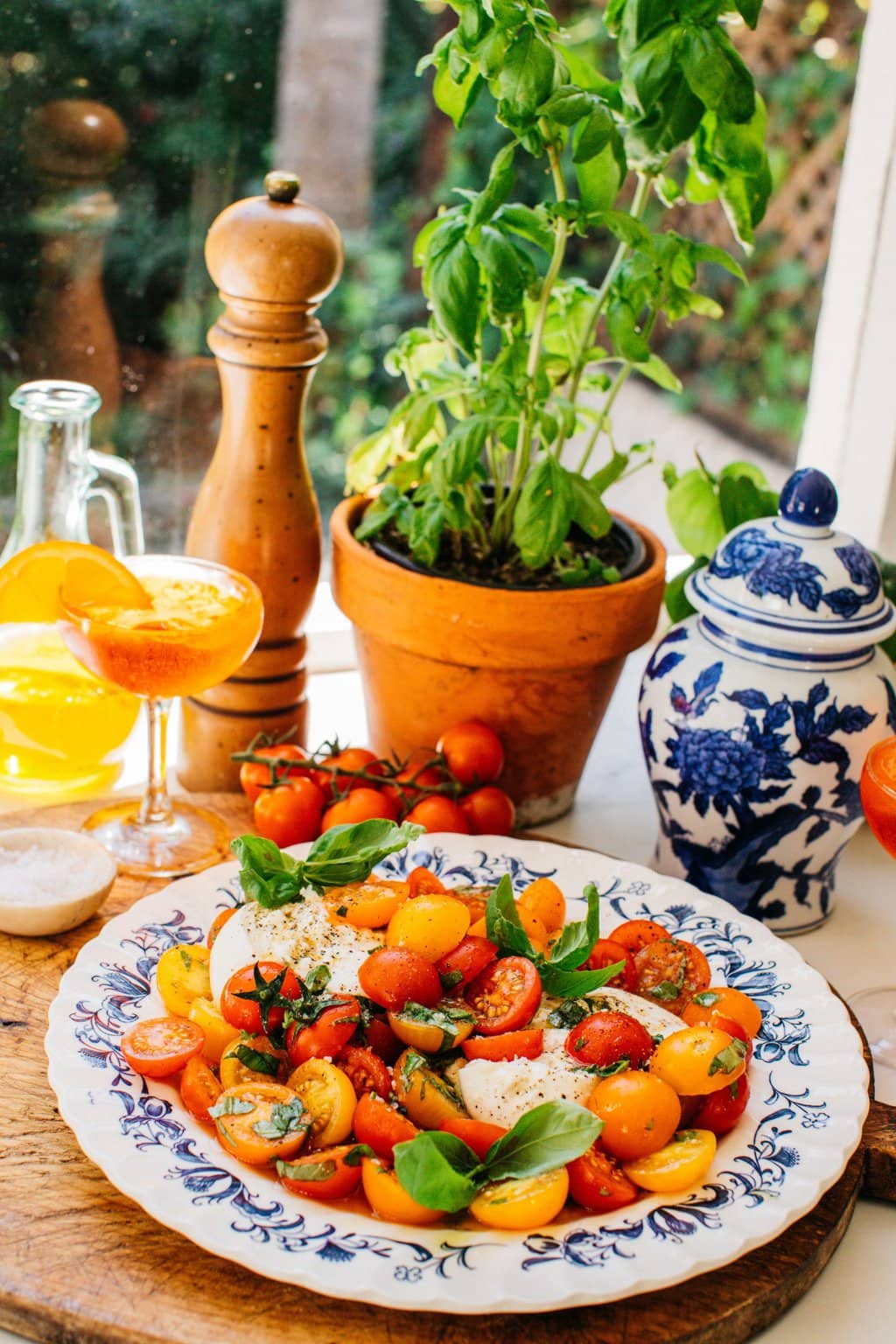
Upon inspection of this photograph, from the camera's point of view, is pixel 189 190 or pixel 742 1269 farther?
pixel 189 190

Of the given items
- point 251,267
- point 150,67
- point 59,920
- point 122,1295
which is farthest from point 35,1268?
point 150,67

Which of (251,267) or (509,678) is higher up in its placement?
(251,267)

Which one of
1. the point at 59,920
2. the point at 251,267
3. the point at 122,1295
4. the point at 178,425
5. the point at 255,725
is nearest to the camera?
the point at 122,1295

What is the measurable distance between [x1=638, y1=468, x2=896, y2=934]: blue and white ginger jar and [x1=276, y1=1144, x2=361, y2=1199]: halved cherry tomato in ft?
1.75

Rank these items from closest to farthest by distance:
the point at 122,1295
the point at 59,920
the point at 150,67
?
the point at 122,1295, the point at 59,920, the point at 150,67

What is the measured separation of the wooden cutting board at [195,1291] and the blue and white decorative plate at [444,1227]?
0.04 metres

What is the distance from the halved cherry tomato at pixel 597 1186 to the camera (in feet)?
3.06

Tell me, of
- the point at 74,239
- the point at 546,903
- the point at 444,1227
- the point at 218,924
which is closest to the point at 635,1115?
the point at 444,1227

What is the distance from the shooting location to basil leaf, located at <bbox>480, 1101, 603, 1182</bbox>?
0.89 m

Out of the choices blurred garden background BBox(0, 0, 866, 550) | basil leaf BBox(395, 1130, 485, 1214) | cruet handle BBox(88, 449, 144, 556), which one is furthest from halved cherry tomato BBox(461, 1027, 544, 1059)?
blurred garden background BBox(0, 0, 866, 550)

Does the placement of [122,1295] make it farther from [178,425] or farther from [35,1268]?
[178,425]

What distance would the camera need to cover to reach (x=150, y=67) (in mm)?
1691

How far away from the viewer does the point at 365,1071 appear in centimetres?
100

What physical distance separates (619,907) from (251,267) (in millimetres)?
674
